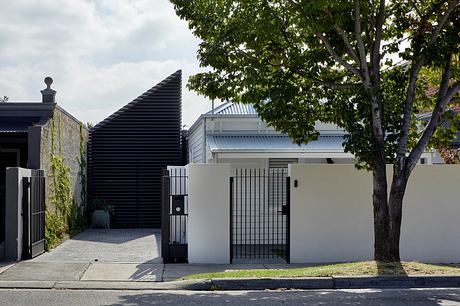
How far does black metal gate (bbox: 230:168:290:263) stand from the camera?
15492 millimetres

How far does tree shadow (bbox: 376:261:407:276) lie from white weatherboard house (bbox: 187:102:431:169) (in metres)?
5.73

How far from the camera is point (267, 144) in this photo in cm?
1795

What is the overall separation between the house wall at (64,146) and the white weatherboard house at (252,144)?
405 centimetres

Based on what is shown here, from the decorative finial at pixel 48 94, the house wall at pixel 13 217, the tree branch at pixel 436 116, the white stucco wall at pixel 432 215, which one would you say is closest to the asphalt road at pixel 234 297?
the tree branch at pixel 436 116

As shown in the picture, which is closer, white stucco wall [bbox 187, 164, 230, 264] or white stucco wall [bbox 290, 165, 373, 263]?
white stucco wall [bbox 187, 164, 230, 264]

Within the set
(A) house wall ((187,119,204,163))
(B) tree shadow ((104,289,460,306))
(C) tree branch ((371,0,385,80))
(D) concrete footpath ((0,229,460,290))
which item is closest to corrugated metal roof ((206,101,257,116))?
(A) house wall ((187,119,204,163))

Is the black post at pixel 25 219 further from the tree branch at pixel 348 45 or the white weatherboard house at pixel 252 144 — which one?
the tree branch at pixel 348 45

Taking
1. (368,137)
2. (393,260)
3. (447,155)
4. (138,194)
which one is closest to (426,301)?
(393,260)

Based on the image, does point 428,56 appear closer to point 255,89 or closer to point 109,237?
point 255,89

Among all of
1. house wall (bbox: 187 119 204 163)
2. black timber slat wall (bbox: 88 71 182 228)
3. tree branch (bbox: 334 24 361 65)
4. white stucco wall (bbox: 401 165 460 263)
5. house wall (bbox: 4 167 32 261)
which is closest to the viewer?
tree branch (bbox: 334 24 361 65)

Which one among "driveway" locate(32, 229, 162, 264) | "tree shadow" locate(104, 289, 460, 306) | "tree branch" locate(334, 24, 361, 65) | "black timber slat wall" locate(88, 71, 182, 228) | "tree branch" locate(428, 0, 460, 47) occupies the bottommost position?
"tree shadow" locate(104, 289, 460, 306)

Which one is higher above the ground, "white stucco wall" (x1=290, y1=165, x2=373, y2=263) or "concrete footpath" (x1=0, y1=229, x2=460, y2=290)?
"white stucco wall" (x1=290, y1=165, x2=373, y2=263)

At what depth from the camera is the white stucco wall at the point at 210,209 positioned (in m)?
13.8

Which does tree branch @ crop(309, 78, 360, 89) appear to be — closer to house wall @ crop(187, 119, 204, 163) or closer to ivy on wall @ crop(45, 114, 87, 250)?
house wall @ crop(187, 119, 204, 163)
